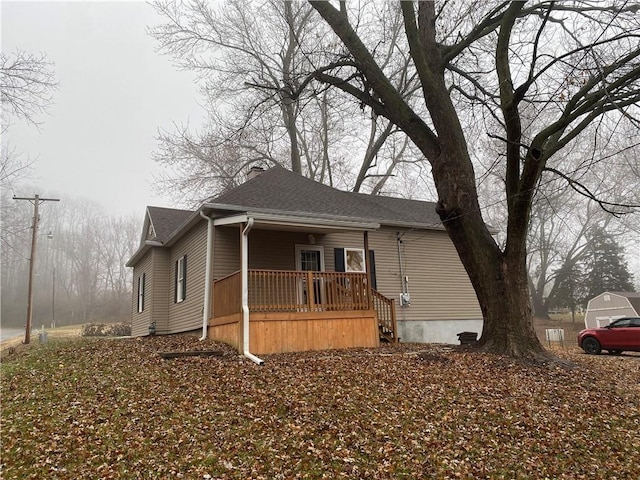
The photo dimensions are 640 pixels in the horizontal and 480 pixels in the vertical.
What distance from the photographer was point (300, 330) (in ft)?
33.2

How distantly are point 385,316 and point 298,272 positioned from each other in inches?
133

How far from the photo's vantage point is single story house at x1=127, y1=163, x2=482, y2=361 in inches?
399

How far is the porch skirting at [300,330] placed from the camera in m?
9.60

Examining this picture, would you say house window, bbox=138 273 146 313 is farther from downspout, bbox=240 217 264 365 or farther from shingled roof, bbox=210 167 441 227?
downspout, bbox=240 217 264 365

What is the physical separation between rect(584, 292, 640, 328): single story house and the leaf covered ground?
20421 millimetres

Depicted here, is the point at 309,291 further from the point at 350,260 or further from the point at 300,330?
the point at 350,260

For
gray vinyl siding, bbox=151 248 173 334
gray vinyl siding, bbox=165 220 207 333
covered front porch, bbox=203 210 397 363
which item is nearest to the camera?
covered front porch, bbox=203 210 397 363

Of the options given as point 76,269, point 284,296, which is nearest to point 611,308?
point 284,296

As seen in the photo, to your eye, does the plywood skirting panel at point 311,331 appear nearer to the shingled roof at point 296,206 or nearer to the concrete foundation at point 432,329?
the shingled roof at point 296,206

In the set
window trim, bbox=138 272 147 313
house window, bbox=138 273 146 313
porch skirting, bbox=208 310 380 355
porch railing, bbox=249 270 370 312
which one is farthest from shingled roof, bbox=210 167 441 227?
house window, bbox=138 273 146 313

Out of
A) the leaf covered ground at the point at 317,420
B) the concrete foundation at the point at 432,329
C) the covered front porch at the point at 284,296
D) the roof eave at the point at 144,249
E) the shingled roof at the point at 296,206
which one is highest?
the shingled roof at the point at 296,206

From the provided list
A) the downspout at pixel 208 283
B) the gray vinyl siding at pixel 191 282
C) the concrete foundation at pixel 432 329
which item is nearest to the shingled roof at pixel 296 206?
the gray vinyl siding at pixel 191 282

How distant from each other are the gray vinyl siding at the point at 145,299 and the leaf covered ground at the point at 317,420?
717cm

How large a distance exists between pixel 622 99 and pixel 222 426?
808 centimetres
